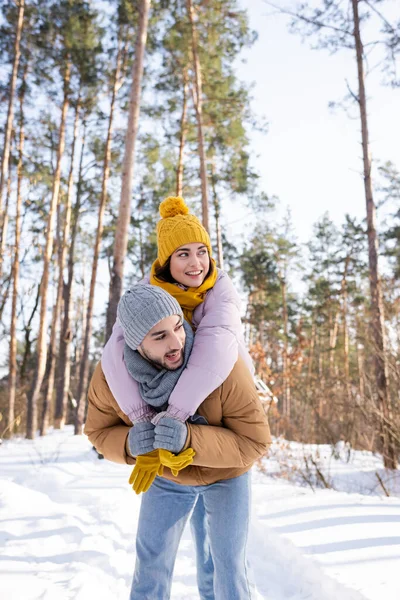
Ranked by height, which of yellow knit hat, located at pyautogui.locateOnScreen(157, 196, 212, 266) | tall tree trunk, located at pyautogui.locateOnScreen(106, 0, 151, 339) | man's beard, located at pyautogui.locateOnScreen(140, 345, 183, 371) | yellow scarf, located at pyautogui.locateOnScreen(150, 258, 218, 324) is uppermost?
tall tree trunk, located at pyautogui.locateOnScreen(106, 0, 151, 339)

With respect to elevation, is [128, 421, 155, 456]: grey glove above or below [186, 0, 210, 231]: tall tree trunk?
below

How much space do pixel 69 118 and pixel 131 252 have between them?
6006 millimetres

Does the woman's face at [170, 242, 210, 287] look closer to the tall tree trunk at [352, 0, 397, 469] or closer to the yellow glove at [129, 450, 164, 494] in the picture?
the yellow glove at [129, 450, 164, 494]

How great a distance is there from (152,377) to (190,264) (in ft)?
1.78

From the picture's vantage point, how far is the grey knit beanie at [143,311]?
5.07 ft

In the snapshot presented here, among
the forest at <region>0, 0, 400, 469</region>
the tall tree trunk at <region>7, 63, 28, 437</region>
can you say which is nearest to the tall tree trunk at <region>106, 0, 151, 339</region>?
the forest at <region>0, 0, 400, 469</region>

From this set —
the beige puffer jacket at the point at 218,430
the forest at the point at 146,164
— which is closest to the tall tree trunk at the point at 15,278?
the forest at the point at 146,164

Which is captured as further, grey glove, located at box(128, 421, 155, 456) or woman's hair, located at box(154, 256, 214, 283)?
woman's hair, located at box(154, 256, 214, 283)

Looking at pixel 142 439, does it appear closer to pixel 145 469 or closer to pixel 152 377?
pixel 145 469

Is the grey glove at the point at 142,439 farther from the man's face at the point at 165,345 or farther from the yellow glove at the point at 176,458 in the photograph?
the man's face at the point at 165,345

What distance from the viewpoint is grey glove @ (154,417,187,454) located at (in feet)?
4.60

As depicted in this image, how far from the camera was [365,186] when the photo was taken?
28.6ft

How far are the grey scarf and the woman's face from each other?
1.20 feet

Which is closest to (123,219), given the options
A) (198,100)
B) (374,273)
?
(374,273)
